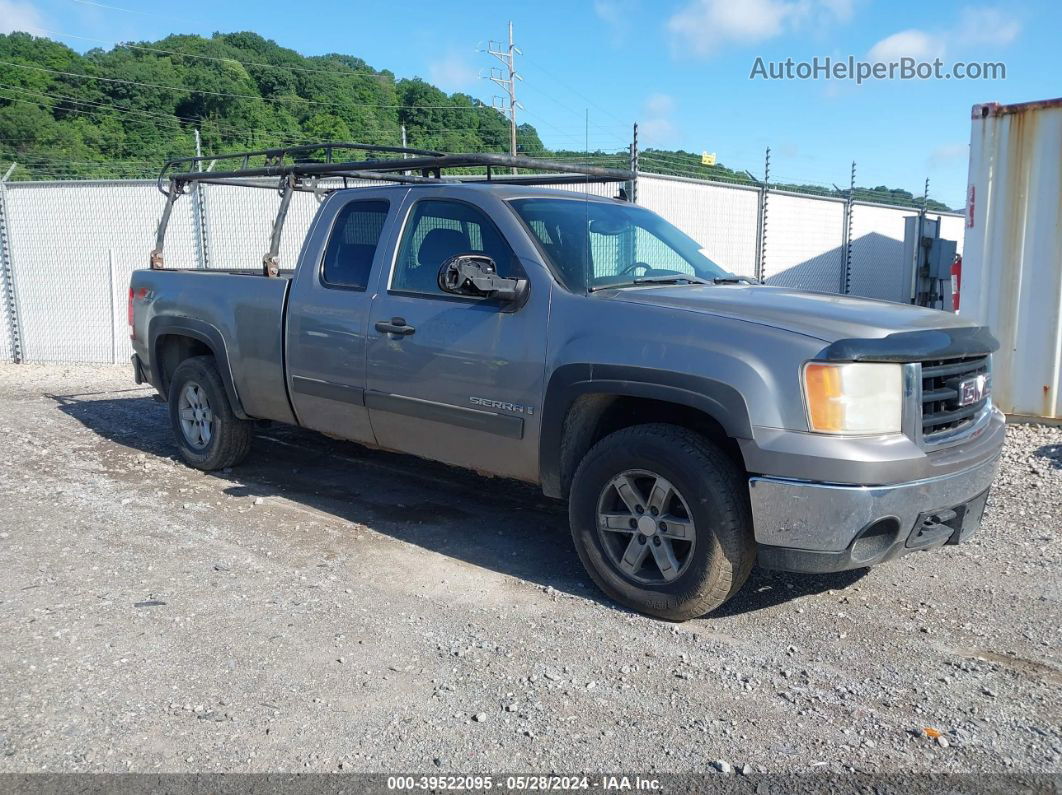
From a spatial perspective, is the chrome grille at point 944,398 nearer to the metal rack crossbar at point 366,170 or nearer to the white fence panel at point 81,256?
the metal rack crossbar at point 366,170

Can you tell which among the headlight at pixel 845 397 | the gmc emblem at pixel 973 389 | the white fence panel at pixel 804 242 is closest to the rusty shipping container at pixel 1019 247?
the gmc emblem at pixel 973 389

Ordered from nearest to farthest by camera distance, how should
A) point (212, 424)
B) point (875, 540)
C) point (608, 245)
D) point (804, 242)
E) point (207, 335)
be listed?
point (875, 540), point (608, 245), point (207, 335), point (212, 424), point (804, 242)

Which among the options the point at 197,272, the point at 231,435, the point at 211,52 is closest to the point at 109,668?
the point at 231,435

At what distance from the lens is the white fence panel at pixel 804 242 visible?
14836 millimetres

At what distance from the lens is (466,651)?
383 centimetres

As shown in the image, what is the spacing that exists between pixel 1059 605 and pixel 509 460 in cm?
273

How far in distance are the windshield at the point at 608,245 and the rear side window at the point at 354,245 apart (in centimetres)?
102

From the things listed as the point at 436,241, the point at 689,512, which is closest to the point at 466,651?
the point at 689,512

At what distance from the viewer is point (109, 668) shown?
3658 millimetres

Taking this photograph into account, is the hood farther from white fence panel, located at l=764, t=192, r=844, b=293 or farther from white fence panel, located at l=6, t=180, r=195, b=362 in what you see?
white fence panel, located at l=764, t=192, r=844, b=293

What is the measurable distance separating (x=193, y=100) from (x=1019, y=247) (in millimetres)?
43263

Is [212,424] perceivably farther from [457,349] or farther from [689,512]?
[689,512]

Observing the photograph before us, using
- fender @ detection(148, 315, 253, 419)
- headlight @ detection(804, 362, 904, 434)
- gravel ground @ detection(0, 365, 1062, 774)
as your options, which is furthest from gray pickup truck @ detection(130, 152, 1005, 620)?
gravel ground @ detection(0, 365, 1062, 774)

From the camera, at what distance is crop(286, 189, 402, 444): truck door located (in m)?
5.37
